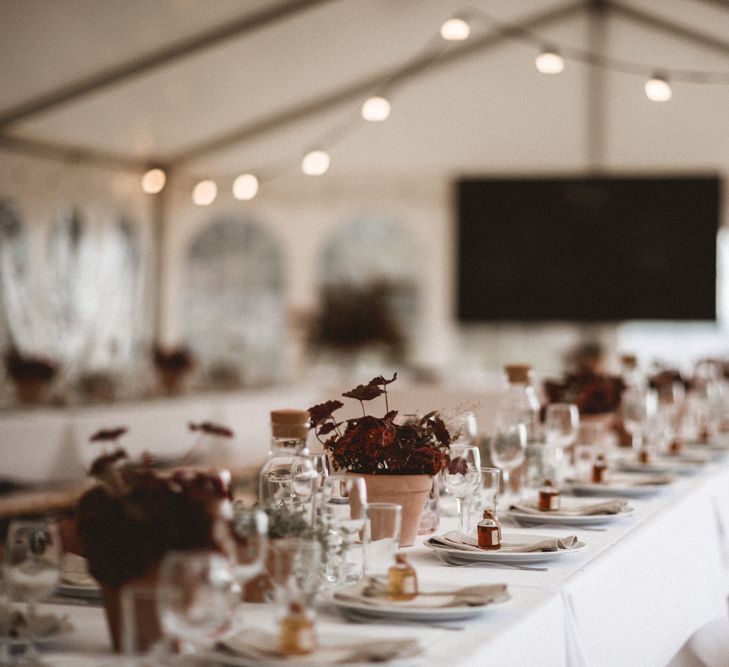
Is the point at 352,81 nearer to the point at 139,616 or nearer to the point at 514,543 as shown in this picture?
the point at 514,543

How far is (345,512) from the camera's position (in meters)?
1.72

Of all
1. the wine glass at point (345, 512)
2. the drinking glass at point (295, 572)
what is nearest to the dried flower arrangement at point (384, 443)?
the wine glass at point (345, 512)

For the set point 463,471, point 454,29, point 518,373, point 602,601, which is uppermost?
point 454,29

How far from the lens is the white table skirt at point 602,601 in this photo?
1525 millimetres

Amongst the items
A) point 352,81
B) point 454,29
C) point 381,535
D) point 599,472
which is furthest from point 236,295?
point 381,535

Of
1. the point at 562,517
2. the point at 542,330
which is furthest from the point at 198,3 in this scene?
the point at 562,517

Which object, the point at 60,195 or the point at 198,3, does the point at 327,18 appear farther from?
the point at 60,195

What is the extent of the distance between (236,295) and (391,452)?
8.78m

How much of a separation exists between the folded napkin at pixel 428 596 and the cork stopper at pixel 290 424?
0.42 metres

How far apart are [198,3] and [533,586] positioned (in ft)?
20.7

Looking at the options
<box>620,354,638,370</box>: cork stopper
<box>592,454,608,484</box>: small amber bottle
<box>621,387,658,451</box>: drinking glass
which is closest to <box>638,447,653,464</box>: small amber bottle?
<box>621,387,658,451</box>: drinking glass

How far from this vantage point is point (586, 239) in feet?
33.6

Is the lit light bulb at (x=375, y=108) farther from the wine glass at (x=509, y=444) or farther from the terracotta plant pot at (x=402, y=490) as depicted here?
the terracotta plant pot at (x=402, y=490)

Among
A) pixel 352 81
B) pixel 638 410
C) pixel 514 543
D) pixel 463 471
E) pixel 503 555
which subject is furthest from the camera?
pixel 352 81
